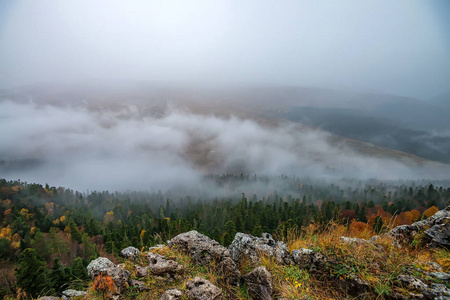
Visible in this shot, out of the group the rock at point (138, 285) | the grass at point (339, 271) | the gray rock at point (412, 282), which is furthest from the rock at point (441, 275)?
the rock at point (138, 285)

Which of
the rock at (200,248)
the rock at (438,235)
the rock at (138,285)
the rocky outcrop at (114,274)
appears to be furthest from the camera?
the rock at (200,248)

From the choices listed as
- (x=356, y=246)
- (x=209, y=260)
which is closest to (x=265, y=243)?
(x=209, y=260)

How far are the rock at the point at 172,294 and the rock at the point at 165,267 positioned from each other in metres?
1.25

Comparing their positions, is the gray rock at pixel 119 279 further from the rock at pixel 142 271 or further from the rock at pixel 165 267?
the rock at pixel 165 267

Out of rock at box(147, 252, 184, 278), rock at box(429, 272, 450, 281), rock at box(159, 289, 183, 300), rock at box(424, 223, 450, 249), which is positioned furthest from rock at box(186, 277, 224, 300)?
rock at box(424, 223, 450, 249)

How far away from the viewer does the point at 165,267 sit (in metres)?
9.52

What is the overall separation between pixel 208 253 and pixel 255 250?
2386 mm

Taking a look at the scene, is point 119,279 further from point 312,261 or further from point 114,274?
point 312,261

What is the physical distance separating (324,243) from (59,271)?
49.4 metres

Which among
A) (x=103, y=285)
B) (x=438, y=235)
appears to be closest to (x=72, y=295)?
(x=103, y=285)

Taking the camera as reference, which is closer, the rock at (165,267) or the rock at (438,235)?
the rock at (438,235)

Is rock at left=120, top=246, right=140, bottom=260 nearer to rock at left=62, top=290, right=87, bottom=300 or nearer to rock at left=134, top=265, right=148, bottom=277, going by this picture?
rock at left=134, top=265, right=148, bottom=277

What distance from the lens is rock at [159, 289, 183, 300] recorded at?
8.09 m

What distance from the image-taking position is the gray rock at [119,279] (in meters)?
8.91
